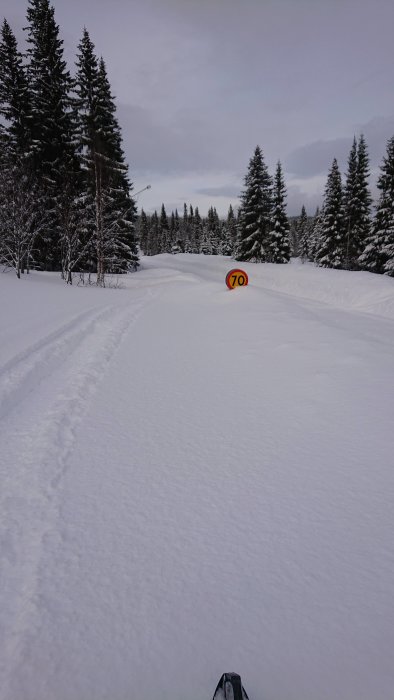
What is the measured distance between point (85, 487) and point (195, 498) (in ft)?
2.68

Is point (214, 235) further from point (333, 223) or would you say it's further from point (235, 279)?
point (235, 279)

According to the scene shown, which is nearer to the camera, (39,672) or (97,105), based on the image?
(39,672)

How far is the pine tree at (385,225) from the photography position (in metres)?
26.2

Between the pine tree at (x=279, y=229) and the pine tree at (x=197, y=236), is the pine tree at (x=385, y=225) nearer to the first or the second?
the pine tree at (x=279, y=229)

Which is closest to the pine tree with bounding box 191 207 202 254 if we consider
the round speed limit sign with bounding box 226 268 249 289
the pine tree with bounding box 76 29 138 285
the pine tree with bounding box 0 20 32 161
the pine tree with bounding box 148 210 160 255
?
the pine tree with bounding box 148 210 160 255

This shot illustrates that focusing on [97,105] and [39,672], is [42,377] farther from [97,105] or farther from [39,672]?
[97,105]

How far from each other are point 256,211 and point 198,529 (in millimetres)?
34688

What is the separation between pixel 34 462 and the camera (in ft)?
9.23

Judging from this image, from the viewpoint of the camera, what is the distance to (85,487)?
98.4 inches

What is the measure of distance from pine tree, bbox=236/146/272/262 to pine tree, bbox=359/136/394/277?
32.3ft

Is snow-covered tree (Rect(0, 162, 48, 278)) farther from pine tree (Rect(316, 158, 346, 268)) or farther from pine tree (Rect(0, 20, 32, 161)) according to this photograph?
pine tree (Rect(316, 158, 346, 268))

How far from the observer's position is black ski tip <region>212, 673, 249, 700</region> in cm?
121

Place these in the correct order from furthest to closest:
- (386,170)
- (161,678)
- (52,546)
Answer: (386,170) → (52,546) → (161,678)

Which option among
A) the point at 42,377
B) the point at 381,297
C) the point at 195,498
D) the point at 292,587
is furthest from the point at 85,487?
the point at 381,297
